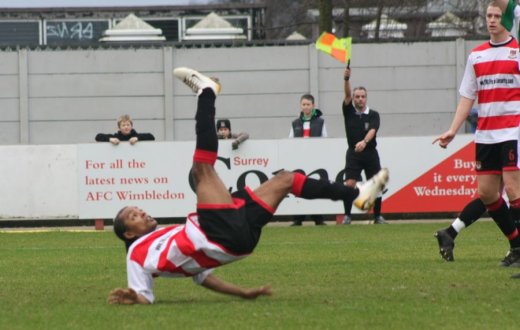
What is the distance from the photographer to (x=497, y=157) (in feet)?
37.9

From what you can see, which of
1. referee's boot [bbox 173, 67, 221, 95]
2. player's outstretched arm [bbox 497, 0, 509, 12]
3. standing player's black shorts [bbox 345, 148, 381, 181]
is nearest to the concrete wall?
standing player's black shorts [bbox 345, 148, 381, 181]

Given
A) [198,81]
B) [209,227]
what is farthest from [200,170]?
[198,81]

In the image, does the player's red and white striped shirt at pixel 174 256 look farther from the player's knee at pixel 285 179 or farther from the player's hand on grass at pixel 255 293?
the player's knee at pixel 285 179

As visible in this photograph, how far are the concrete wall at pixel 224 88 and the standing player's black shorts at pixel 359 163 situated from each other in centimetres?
953

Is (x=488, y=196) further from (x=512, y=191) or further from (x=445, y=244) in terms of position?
(x=445, y=244)

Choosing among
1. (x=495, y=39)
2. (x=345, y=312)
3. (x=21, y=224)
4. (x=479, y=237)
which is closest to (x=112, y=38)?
(x=21, y=224)

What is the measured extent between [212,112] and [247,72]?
68.5 feet

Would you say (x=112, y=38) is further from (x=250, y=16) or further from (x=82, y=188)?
(x=82, y=188)

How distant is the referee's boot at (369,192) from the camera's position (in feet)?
31.0

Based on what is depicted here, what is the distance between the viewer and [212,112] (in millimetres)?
9336

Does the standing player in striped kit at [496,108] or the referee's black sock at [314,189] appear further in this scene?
the standing player in striped kit at [496,108]

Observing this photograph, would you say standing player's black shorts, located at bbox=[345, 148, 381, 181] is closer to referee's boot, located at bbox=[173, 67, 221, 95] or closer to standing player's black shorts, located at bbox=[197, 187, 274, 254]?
referee's boot, located at bbox=[173, 67, 221, 95]

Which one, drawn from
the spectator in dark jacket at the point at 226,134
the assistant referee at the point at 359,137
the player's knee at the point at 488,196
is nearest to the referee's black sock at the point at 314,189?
the player's knee at the point at 488,196

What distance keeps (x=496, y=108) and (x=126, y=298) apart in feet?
13.4
